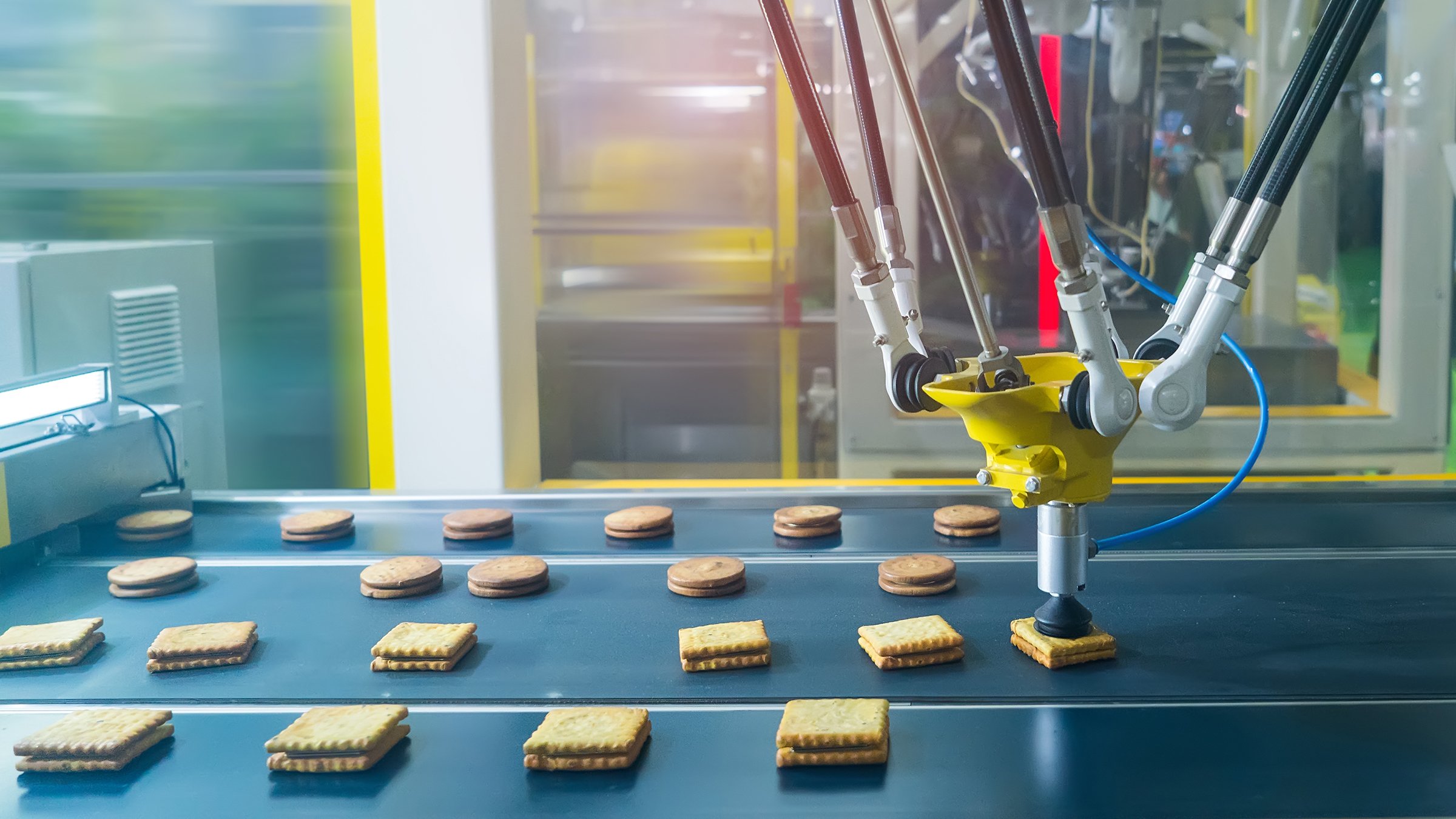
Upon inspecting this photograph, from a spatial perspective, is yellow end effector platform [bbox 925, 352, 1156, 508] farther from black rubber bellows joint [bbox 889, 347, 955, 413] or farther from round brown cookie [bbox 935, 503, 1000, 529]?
round brown cookie [bbox 935, 503, 1000, 529]

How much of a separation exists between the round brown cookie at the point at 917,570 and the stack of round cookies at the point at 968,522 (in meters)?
0.16

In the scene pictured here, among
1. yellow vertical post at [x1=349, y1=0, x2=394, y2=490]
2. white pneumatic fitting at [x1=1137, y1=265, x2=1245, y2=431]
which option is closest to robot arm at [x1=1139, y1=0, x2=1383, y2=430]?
white pneumatic fitting at [x1=1137, y1=265, x2=1245, y2=431]

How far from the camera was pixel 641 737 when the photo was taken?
3.11ft

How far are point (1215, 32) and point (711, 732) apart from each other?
2665 millimetres

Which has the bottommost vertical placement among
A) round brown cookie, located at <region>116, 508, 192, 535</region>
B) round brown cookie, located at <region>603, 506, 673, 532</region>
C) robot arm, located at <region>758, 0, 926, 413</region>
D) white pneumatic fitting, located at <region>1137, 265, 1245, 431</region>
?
round brown cookie, located at <region>603, 506, 673, 532</region>

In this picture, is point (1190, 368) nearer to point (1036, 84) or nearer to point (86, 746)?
point (1036, 84)

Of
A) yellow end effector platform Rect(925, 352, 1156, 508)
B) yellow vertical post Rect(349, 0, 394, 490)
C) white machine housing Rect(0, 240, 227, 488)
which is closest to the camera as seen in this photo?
yellow end effector platform Rect(925, 352, 1156, 508)

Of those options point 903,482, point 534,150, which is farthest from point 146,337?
point 534,150

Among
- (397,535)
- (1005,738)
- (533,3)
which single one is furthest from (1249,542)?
(533,3)

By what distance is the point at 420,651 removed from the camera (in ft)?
3.69

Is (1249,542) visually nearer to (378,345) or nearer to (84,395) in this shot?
(84,395)

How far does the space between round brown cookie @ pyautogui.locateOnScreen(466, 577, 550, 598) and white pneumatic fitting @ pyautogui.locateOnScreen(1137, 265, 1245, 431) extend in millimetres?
731

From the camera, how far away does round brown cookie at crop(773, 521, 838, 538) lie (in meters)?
1.57

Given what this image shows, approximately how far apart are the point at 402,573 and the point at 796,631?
0.49m
